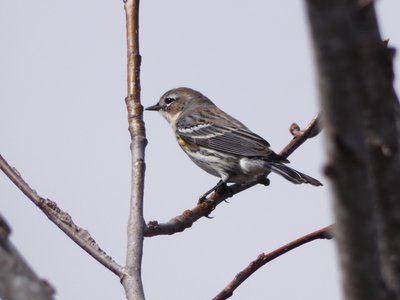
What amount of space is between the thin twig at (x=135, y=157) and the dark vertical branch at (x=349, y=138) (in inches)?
97.7

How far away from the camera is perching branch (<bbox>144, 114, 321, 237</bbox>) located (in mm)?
5520

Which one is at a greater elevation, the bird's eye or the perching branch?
the bird's eye

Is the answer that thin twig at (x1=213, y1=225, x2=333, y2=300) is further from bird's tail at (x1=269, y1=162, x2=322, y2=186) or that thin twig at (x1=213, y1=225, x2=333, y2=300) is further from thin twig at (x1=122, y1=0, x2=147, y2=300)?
bird's tail at (x1=269, y1=162, x2=322, y2=186)

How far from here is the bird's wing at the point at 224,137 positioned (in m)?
12.3

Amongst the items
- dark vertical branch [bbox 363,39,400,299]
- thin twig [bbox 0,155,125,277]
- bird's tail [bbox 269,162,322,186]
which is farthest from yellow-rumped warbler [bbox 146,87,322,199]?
dark vertical branch [bbox 363,39,400,299]

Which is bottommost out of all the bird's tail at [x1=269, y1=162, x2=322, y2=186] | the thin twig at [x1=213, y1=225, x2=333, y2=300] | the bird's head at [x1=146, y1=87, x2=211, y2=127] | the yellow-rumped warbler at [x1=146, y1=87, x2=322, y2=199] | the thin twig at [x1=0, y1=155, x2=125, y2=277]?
the thin twig at [x1=213, y1=225, x2=333, y2=300]

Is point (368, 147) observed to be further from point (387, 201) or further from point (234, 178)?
point (234, 178)

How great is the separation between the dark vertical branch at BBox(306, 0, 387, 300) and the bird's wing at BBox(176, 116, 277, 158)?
383 inches

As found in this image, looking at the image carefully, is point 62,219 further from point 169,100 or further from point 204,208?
point 169,100

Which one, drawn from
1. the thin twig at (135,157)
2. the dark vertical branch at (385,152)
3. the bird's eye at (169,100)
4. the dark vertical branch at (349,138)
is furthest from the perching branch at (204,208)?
the bird's eye at (169,100)

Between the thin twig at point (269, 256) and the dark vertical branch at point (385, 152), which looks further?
the thin twig at point (269, 256)

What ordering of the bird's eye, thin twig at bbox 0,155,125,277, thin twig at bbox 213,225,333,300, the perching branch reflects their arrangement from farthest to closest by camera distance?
the bird's eye
the perching branch
thin twig at bbox 0,155,125,277
thin twig at bbox 213,225,333,300

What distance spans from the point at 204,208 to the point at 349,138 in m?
4.86

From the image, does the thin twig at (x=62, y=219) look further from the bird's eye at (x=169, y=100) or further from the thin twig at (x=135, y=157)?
the bird's eye at (x=169, y=100)
